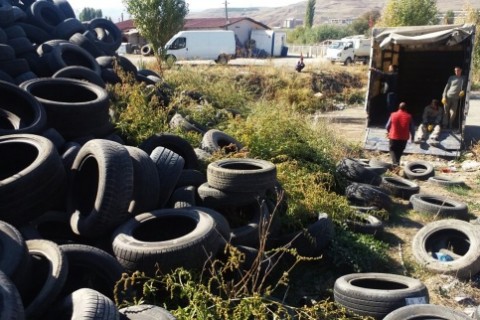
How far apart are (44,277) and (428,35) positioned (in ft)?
35.4

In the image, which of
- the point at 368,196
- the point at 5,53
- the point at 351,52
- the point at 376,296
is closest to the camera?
the point at 376,296

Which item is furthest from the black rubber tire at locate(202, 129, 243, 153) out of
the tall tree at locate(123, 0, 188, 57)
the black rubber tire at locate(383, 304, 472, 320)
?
the tall tree at locate(123, 0, 188, 57)

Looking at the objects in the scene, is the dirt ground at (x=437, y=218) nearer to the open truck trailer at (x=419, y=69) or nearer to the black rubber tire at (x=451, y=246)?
the black rubber tire at (x=451, y=246)

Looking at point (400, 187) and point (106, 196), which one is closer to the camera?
point (106, 196)

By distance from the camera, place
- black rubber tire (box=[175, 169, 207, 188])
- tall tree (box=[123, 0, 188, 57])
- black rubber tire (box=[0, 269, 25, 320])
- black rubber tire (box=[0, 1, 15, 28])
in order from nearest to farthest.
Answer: black rubber tire (box=[0, 269, 25, 320]) < black rubber tire (box=[175, 169, 207, 188]) < black rubber tire (box=[0, 1, 15, 28]) < tall tree (box=[123, 0, 188, 57])

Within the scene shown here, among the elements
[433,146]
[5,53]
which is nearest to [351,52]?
[433,146]

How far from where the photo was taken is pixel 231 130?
9383mm

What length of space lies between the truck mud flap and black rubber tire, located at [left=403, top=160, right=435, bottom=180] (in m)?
1.37

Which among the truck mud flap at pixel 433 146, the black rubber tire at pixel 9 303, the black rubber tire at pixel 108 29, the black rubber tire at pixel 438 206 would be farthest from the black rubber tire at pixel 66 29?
the black rubber tire at pixel 9 303

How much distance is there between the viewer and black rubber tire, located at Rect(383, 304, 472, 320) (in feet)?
13.8

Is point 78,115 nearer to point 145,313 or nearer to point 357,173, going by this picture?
point 145,313

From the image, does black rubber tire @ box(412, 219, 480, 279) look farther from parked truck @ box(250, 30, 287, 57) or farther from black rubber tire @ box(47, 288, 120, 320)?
parked truck @ box(250, 30, 287, 57)

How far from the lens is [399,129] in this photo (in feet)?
34.6

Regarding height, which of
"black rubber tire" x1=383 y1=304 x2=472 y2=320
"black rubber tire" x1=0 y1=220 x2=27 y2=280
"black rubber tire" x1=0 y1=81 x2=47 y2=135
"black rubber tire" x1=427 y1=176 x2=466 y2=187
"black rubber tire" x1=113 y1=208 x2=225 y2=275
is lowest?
"black rubber tire" x1=427 y1=176 x2=466 y2=187
